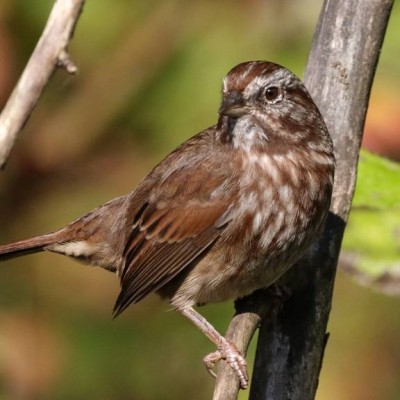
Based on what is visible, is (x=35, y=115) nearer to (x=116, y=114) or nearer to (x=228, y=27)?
(x=116, y=114)

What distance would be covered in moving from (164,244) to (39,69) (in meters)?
1.29

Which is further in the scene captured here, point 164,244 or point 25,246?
point 25,246

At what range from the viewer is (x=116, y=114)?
5.52 meters

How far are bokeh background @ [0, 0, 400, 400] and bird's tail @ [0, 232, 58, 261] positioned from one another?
0.65 meters

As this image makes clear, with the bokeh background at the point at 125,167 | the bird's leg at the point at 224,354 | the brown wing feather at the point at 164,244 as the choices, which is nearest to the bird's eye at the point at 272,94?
the brown wing feather at the point at 164,244

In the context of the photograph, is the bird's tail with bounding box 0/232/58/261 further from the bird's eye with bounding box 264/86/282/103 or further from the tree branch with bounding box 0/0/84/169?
the tree branch with bounding box 0/0/84/169

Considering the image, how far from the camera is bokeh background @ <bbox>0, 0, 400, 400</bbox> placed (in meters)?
5.32

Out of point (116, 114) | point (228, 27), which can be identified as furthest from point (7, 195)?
point (228, 27)

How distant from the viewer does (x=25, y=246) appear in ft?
15.2

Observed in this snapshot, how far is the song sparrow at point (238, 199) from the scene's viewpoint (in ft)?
13.3

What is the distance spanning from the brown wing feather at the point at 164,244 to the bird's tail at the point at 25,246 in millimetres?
411

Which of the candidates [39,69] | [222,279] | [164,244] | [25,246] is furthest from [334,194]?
[39,69]

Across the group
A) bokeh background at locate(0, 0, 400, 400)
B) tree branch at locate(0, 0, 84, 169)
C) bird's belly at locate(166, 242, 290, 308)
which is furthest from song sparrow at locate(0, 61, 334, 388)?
bokeh background at locate(0, 0, 400, 400)

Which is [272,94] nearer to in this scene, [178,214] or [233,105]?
[233,105]
